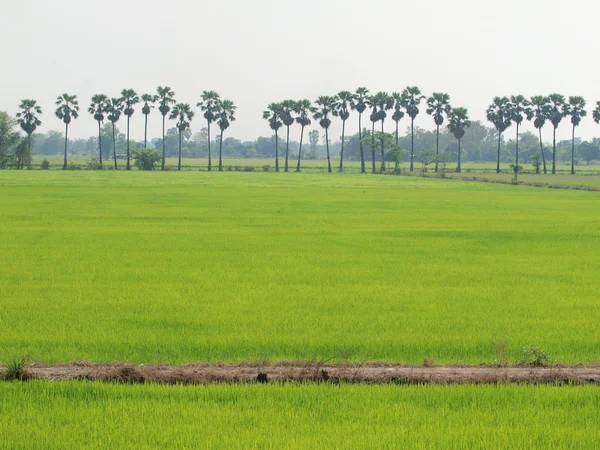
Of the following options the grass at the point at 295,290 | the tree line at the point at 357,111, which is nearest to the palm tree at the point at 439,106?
the tree line at the point at 357,111

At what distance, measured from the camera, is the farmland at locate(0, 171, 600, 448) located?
823 centimetres

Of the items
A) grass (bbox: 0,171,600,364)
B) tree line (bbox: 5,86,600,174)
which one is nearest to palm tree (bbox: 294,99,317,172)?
tree line (bbox: 5,86,600,174)

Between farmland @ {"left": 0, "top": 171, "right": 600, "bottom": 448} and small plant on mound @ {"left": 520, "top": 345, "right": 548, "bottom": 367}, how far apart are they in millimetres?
273

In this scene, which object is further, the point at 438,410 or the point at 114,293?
the point at 114,293

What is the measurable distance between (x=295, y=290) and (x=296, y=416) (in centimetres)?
889


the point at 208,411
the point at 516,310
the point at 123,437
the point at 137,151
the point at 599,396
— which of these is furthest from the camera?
the point at 137,151

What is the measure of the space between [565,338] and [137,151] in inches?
5359

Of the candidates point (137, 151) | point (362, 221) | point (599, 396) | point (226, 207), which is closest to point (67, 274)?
point (599, 396)

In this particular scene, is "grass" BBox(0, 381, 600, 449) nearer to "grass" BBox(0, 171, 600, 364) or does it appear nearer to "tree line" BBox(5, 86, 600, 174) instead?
"grass" BBox(0, 171, 600, 364)

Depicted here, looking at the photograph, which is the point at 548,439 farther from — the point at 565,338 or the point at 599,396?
the point at 565,338

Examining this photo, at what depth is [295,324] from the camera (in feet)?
44.7

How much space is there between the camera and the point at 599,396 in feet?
30.8

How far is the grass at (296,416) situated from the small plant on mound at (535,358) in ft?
4.39

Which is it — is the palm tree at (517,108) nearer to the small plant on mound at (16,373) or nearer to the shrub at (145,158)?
the shrub at (145,158)
